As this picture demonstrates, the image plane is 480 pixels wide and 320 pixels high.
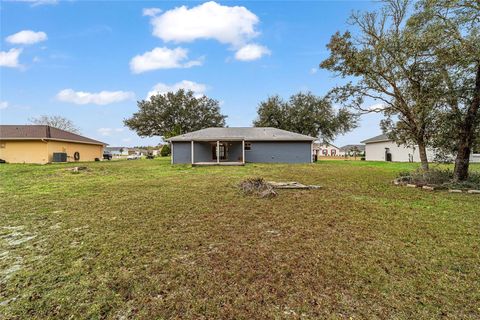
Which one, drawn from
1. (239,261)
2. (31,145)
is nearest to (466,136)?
(239,261)

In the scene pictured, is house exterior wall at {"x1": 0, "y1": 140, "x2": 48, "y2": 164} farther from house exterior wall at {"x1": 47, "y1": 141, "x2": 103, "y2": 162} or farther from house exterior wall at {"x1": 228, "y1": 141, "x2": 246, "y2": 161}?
house exterior wall at {"x1": 228, "y1": 141, "x2": 246, "y2": 161}

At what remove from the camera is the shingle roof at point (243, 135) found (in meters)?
18.5

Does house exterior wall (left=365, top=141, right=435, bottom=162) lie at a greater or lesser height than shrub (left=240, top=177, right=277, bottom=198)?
greater

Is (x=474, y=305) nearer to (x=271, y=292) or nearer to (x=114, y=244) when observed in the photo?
(x=271, y=292)

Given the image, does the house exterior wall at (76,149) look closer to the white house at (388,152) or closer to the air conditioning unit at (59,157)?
the air conditioning unit at (59,157)

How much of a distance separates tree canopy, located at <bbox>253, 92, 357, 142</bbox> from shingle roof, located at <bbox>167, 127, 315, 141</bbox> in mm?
8531

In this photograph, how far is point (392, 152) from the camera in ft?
90.3

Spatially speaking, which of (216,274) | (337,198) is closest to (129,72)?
(337,198)

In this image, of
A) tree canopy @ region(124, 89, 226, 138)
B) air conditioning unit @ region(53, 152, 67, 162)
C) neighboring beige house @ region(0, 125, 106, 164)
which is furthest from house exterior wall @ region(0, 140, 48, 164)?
tree canopy @ region(124, 89, 226, 138)

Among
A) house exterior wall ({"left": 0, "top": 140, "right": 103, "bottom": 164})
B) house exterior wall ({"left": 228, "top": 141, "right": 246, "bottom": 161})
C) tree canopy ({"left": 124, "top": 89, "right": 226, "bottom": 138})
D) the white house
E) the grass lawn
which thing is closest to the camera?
the grass lawn

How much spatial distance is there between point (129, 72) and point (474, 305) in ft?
72.4

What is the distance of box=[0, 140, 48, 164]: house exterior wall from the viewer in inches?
763

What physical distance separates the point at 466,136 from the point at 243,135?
14171 millimetres

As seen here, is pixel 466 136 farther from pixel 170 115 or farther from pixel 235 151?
pixel 170 115
